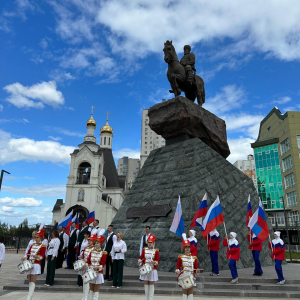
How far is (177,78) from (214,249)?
8.65 metres

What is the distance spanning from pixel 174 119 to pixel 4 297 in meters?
9.34

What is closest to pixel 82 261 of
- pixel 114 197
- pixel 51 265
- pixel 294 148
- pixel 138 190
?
pixel 51 265

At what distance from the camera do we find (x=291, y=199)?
40438 mm

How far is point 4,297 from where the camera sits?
6.81m

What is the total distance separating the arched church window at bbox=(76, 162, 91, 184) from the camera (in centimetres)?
4775

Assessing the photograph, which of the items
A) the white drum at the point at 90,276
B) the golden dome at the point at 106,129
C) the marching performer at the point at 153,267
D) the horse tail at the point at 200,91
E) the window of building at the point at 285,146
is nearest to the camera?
the white drum at the point at 90,276

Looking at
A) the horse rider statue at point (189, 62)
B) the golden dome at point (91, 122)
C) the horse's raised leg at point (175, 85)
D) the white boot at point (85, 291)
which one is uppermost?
the golden dome at point (91, 122)

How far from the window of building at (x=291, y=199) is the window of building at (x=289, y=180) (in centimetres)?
121

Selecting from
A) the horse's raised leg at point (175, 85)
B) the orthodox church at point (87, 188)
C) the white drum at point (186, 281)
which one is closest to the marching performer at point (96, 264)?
the white drum at point (186, 281)

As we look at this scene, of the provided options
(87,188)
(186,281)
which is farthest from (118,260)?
(87,188)

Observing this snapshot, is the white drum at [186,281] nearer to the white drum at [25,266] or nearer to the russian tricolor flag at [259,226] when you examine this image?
the white drum at [25,266]

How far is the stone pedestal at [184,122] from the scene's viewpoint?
12883 millimetres

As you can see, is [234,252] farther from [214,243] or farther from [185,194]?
[185,194]

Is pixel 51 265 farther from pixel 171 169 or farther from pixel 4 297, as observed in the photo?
pixel 171 169
